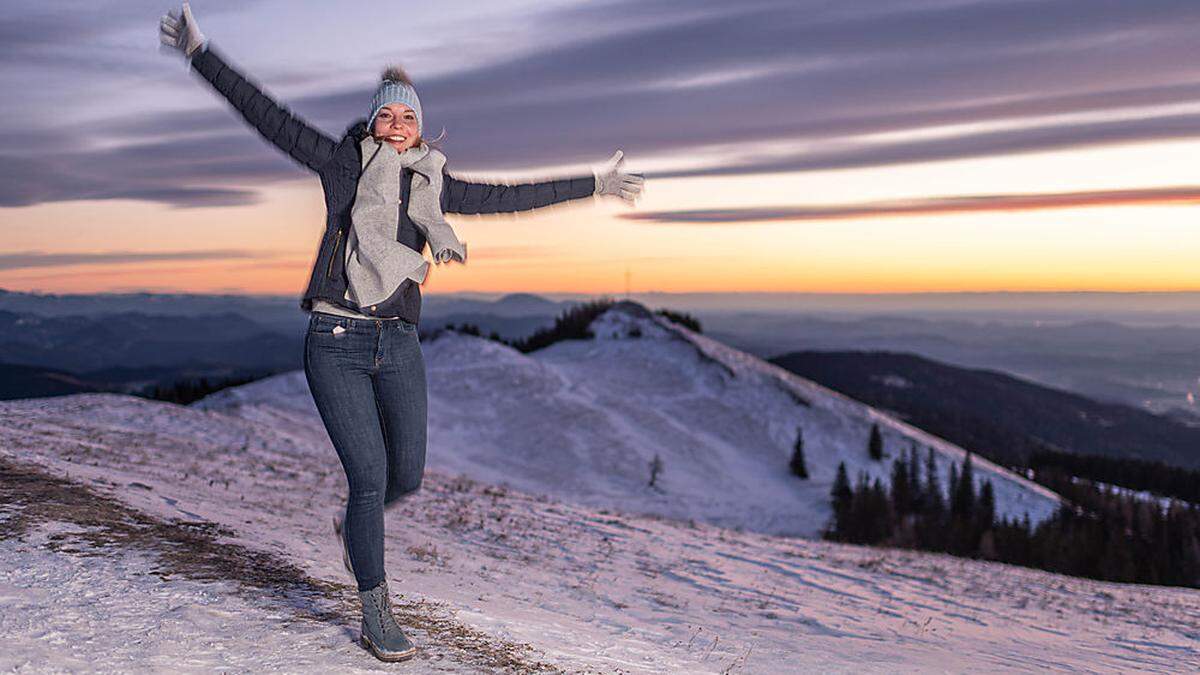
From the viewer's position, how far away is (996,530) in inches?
2130

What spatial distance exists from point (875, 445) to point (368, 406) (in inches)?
2394

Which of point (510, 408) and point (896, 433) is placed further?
point (896, 433)

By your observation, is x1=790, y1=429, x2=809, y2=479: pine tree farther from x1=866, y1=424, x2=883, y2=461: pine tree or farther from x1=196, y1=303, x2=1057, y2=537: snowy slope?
x1=866, y1=424, x2=883, y2=461: pine tree

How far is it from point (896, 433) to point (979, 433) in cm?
11854

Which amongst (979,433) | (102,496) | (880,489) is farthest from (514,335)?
(979,433)

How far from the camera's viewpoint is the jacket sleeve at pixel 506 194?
19.0ft

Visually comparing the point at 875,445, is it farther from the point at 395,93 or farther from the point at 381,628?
the point at 395,93

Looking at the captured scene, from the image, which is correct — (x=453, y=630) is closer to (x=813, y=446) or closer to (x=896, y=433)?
(x=813, y=446)

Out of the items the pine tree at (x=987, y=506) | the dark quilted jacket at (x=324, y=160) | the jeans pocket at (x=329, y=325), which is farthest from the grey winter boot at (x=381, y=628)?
the pine tree at (x=987, y=506)

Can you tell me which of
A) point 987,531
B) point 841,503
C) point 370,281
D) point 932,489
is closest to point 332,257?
point 370,281

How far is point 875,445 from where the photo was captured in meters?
61.8

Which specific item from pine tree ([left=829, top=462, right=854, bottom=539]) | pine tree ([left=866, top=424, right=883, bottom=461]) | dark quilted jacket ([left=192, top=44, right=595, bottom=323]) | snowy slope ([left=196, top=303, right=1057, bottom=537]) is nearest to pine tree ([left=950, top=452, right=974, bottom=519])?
snowy slope ([left=196, top=303, right=1057, bottom=537])

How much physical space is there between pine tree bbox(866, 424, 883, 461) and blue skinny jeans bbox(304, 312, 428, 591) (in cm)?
5932

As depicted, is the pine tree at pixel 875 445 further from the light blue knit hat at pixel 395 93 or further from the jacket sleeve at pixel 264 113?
the jacket sleeve at pixel 264 113
